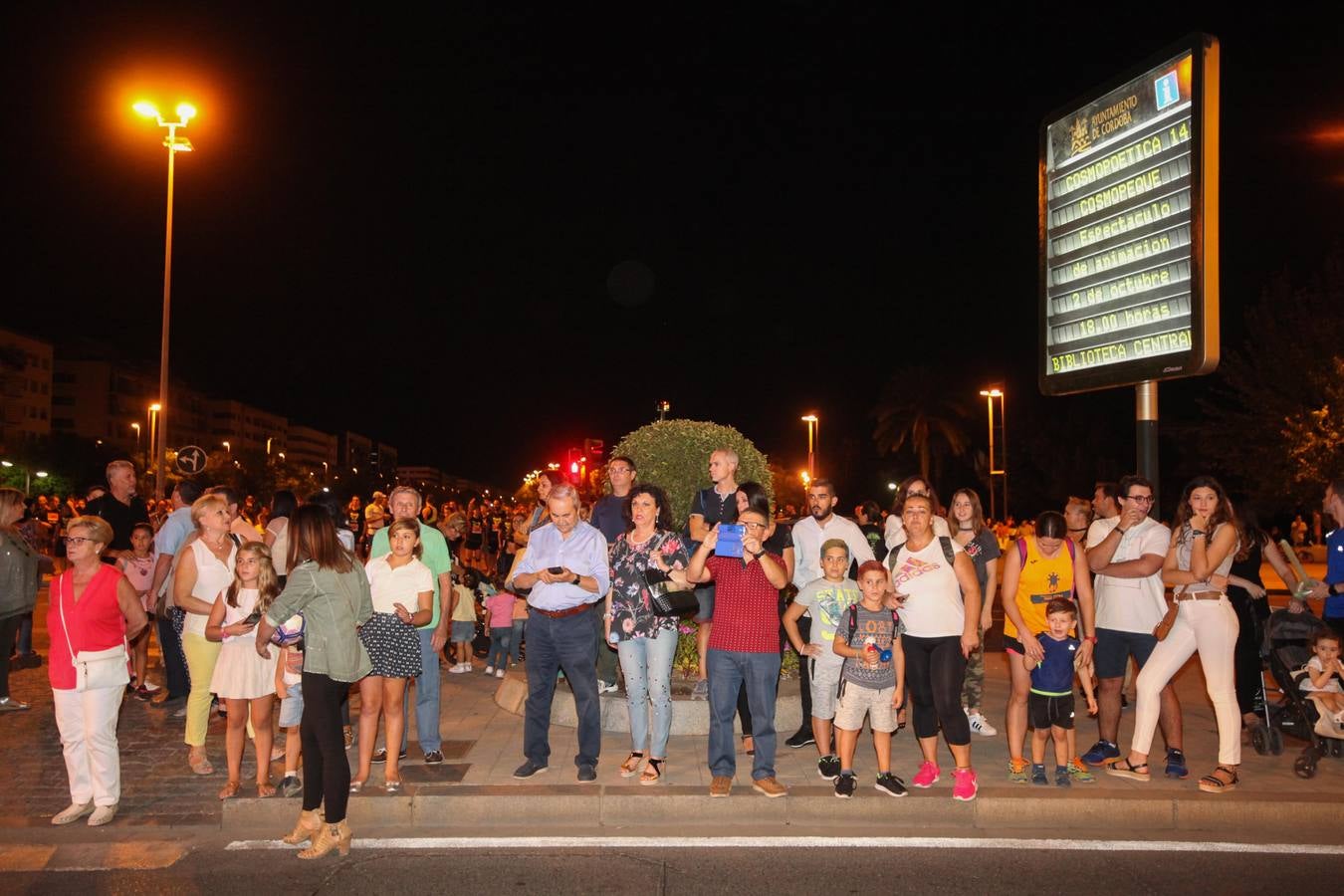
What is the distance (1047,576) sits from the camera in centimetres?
684

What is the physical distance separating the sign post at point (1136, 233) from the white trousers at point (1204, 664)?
9.30ft

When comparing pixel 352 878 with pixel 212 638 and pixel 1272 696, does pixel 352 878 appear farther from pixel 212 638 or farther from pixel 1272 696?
pixel 1272 696

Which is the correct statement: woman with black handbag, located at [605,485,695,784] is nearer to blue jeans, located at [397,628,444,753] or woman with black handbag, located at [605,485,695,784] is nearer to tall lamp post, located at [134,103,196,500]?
blue jeans, located at [397,628,444,753]

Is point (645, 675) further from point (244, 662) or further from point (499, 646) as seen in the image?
point (499, 646)

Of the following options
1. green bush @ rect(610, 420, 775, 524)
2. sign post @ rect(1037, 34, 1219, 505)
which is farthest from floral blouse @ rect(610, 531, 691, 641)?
sign post @ rect(1037, 34, 1219, 505)

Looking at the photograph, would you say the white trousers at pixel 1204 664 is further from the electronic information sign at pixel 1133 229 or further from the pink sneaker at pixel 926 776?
the electronic information sign at pixel 1133 229

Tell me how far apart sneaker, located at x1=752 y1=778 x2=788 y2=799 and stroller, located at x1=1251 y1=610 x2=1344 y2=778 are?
355cm

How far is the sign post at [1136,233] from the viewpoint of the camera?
355 inches

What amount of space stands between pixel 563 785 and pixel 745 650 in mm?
1421

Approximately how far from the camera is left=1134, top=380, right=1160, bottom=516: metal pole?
950 cm

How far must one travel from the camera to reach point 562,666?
6.83m

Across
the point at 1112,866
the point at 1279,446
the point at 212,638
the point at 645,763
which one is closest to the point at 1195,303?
the point at 1112,866

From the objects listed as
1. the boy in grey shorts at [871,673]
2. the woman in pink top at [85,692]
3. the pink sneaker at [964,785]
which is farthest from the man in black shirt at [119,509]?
the pink sneaker at [964,785]

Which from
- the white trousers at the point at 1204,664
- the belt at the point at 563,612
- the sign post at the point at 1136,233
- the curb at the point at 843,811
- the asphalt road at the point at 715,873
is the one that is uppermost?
the sign post at the point at 1136,233
